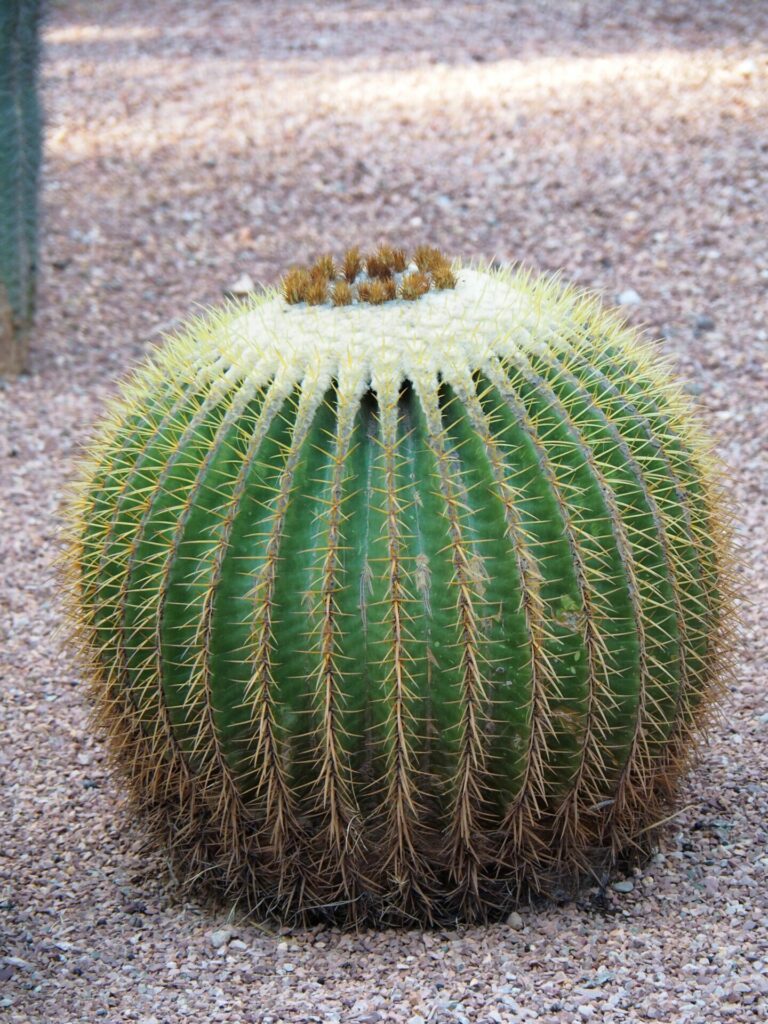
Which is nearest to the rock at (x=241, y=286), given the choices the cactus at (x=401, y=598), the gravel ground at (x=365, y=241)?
the gravel ground at (x=365, y=241)

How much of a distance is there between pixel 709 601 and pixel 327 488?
3.13 feet

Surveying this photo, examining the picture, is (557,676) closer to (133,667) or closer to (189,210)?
(133,667)

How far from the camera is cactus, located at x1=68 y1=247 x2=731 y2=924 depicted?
9.21 feet

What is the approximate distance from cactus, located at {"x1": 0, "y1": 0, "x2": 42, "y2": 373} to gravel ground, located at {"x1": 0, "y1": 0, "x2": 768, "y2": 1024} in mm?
274

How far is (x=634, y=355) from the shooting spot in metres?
3.29

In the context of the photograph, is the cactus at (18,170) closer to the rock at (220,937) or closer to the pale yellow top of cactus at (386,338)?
the pale yellow top of cactus at (386,338)

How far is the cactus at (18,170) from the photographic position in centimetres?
611

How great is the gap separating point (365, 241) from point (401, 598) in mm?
4596

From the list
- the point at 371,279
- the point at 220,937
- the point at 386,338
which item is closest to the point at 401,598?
the point at 386,338

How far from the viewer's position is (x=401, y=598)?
276 cm

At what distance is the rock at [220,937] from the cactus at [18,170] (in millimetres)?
4037

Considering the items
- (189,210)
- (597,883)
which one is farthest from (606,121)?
(597,883)

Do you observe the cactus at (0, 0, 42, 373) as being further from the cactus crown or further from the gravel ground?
the cactus crown

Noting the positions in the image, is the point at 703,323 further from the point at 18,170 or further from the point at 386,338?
the point at 386,338
